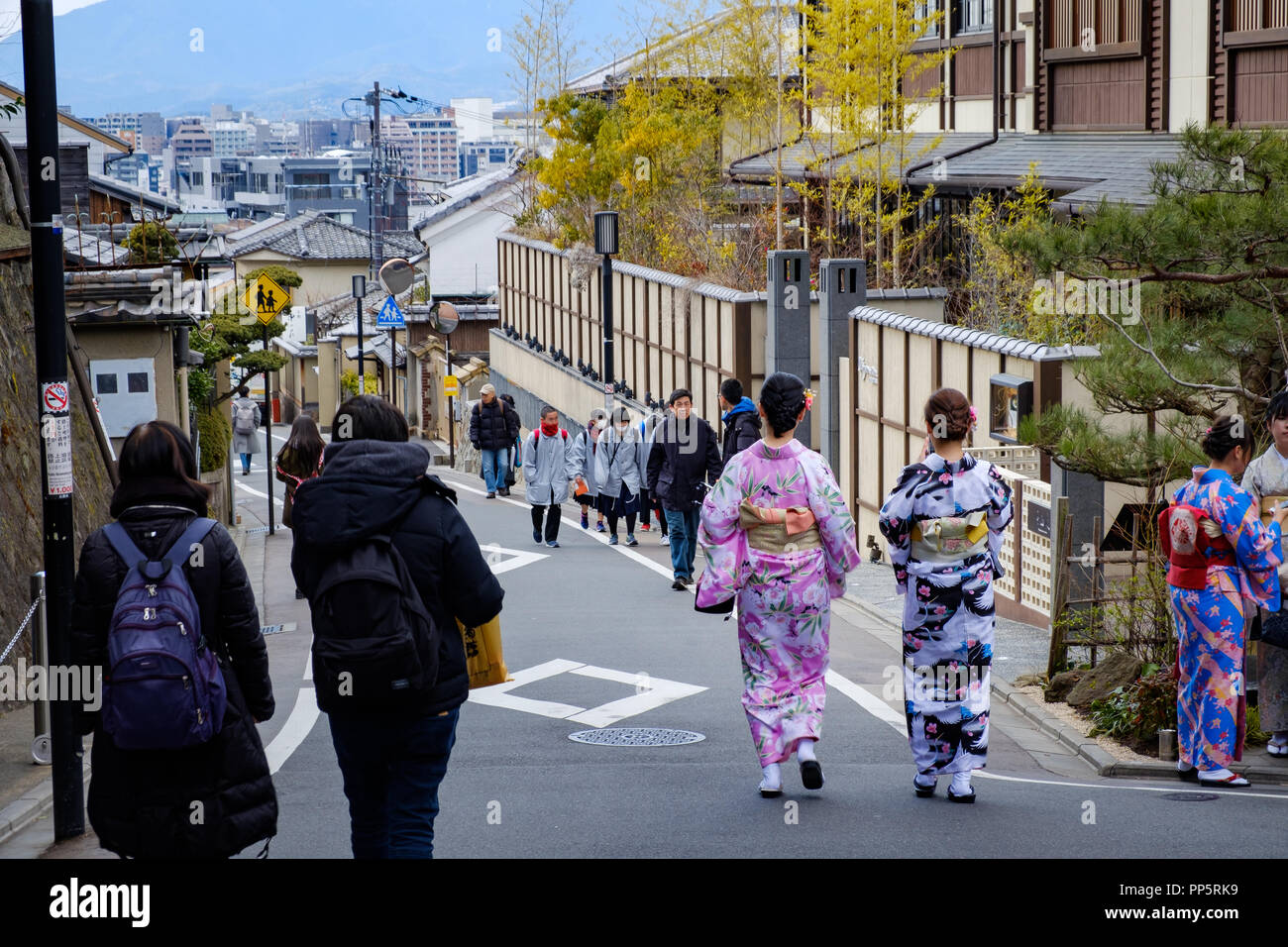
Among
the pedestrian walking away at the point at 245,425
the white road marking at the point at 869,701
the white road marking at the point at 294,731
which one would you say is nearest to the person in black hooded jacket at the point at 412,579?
the white road marking at the point at 294,731

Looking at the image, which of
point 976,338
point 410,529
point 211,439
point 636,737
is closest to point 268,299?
point 211,439

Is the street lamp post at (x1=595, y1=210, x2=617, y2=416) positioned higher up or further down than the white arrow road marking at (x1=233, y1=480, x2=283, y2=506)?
higher up

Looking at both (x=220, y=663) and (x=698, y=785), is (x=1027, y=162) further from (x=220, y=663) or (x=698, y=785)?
(x=220, y=663)

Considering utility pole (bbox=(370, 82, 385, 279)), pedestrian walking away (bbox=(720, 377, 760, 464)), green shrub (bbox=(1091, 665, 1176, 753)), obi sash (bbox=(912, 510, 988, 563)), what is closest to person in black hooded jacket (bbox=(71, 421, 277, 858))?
obi sash (bbox=(912, 510, 988, 563))

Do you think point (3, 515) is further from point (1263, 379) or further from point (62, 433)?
point (1263, 379)

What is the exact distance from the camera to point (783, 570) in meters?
7.49

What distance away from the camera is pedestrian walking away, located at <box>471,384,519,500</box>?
25344mm

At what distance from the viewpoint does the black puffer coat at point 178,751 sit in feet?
16.6

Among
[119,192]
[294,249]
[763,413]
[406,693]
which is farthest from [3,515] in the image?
[294,249]

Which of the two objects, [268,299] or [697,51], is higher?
[697,51]

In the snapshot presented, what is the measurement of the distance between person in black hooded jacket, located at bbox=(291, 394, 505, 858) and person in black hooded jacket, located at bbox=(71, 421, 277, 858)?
0.29 m

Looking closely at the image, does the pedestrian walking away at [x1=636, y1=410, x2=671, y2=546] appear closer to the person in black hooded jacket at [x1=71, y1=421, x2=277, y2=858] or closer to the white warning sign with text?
the white warning sign with text

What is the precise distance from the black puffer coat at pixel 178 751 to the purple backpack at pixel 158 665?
2.3 inches

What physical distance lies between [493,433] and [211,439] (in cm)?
472
